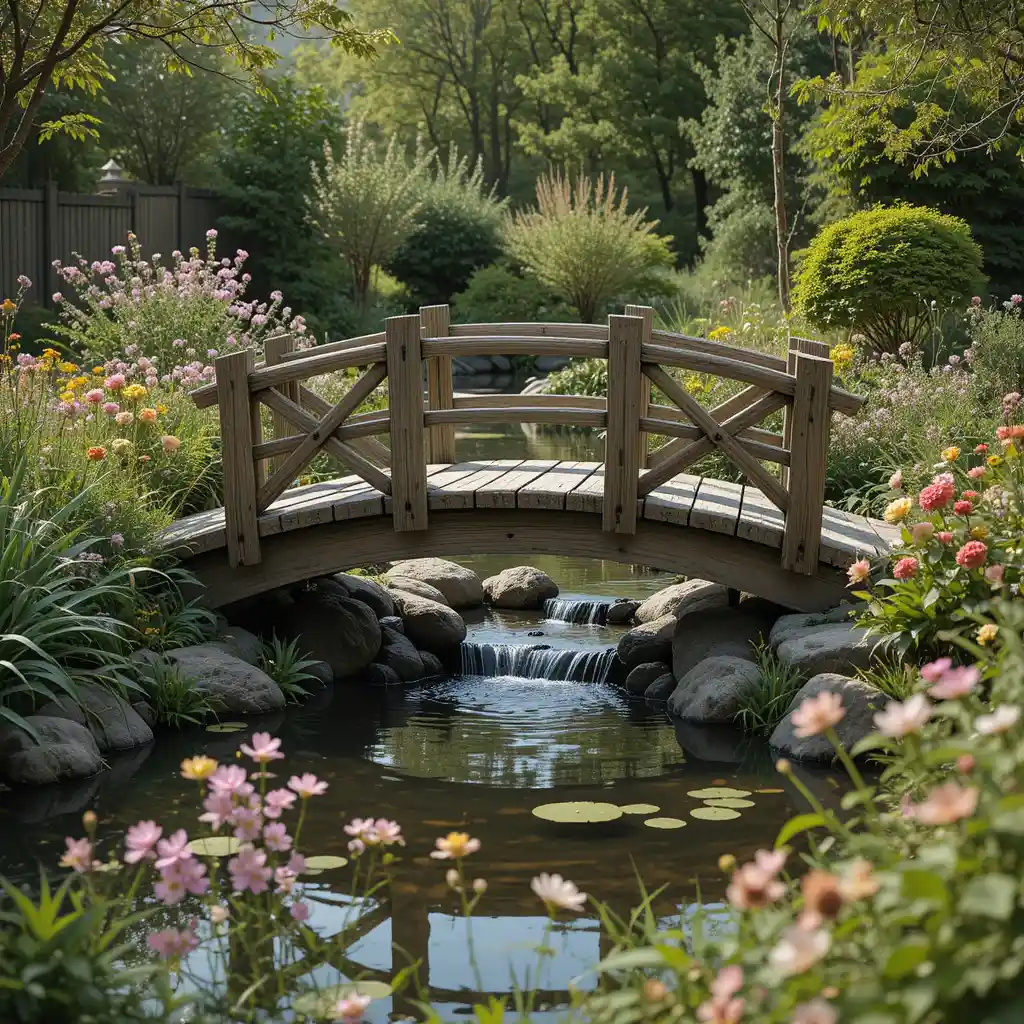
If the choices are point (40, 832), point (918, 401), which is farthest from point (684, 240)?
point (40, 832)

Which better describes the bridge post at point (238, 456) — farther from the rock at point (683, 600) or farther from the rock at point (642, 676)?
the rock at point (683, 600)

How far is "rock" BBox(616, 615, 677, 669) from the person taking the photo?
791cm

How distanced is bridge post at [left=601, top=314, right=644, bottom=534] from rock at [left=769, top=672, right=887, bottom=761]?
1.44 m

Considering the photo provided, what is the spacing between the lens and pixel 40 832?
5277 mm

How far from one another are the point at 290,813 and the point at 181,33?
3.84m

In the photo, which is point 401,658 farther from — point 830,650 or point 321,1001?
point 321,1001

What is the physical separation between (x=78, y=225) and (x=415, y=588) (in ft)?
43.3

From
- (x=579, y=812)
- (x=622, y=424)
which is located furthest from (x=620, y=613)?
(x=579, y=812)

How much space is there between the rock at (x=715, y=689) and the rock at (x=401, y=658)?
1537 millimetres

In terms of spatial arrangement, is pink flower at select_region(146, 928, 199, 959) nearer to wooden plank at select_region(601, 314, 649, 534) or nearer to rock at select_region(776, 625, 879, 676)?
rock at select_region(776, 625, 879, 676)

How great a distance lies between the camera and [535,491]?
7.40m

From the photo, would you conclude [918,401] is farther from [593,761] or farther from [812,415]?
[593,761]

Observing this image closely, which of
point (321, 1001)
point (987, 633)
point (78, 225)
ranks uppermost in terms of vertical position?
point (78, 225)

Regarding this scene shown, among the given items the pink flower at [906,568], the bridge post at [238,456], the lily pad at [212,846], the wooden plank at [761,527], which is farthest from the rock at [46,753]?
the pink flower at [906,568]
